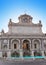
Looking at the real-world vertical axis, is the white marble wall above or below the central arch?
above

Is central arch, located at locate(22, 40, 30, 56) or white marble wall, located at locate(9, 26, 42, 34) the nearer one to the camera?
central arch, located at locate(22, 40, 30, 56)

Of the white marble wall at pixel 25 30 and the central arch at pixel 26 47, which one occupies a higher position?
the white marble wall at pixel 25 30

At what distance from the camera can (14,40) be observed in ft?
144

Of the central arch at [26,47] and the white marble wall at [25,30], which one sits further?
the white marble wall at [25,30]

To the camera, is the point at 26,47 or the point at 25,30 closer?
the point at 26,47

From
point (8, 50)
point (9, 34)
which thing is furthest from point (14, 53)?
point (9, 34)

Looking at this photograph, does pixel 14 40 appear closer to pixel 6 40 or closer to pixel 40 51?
pixel 6 40

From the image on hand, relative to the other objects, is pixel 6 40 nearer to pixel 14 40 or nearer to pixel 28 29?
pixel 14 40

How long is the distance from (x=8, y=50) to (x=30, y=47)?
5.07m

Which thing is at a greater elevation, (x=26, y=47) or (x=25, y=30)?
(x=25, y=30)

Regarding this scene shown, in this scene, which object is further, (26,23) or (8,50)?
(26,23)

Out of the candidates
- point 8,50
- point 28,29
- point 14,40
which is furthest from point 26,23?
point 8,50

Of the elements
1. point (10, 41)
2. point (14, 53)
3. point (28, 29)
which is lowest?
point (14, 53)

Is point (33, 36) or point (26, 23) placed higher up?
point (26, 23)
